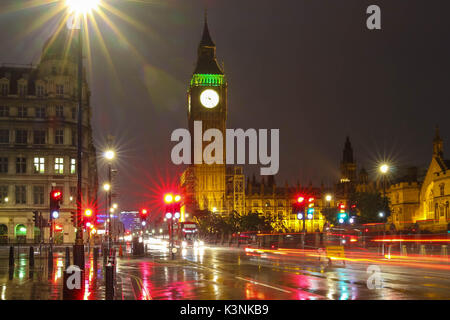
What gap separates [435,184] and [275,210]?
90.3 m

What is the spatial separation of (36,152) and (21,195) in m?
6.18

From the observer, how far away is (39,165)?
81500 millimetres

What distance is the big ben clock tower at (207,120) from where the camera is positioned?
16775 centimetres

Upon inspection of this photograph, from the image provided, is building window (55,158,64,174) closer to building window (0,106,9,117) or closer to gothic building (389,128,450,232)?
building window (0,106,9,117)

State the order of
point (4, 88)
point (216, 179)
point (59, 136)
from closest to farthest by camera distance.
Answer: point (59, 136), point (4, 88), point (216, 179)

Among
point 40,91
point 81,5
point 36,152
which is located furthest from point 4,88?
point 81,5

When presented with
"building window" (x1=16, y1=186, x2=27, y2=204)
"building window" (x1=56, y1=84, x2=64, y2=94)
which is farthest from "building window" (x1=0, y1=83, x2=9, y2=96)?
"building window" (x1=16, y1=186, x2=27, y2=204)

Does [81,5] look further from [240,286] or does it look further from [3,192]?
[3,192]

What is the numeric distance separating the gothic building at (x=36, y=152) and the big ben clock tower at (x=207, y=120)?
81.9 metres

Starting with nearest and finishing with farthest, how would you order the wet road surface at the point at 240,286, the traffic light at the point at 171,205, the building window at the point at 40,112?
the wet road surface at the point at 240,286
the traffic light at the point at 171,205
the building window at the point at 40,112

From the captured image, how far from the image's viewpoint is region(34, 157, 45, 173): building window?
81.3 m

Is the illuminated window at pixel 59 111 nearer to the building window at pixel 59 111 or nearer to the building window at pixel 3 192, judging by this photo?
the building window at pixel 59 111

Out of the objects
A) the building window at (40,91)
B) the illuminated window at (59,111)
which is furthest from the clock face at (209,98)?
the illuminated window at (59,111)

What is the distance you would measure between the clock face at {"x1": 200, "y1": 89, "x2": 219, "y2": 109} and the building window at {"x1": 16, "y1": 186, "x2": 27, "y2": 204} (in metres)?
95.5
